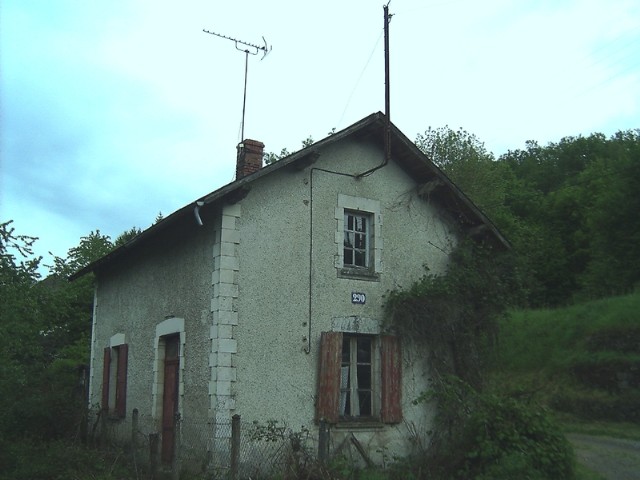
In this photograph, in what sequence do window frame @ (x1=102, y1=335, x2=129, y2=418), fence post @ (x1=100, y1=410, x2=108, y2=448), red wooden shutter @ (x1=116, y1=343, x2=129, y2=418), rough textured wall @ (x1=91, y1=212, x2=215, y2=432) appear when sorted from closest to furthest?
1. rough textured wall @ (x1=91, y1=212, x2=215, y2=432)
2. fence post @ (x1=100, y1=410, x2=108, y2=448)
3. red wooden shutter @ (x1=116, y1=343, x2=129, y2=418)
4. window frame @ (x1=102, y1=335, x2=129, y2=418)

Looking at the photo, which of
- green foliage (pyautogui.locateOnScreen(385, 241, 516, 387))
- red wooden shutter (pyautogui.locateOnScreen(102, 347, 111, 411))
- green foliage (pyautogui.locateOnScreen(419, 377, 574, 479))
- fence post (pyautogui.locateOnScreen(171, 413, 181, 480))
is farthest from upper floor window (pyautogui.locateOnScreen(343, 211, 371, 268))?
red wooden shutter (pyautogui.locateOnScreen(102, 347, 111, 411))

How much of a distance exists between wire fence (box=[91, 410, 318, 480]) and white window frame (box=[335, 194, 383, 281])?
2.66 meters

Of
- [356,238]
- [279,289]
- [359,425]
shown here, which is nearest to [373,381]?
[359,425]

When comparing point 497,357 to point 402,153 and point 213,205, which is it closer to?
point 402,153

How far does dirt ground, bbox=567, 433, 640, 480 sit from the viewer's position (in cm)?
962

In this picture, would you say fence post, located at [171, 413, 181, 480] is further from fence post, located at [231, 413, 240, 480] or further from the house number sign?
the house number sign

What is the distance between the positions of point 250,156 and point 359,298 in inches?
130

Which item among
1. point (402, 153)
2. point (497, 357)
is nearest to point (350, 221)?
point (402, 153)

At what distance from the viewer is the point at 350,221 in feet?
36.3

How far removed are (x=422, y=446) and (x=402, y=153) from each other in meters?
4.97

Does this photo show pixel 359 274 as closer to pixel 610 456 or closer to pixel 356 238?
pixel 356 238

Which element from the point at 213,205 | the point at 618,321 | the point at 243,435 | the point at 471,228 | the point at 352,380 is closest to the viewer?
the point at 243,435

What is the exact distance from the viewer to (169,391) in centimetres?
1090

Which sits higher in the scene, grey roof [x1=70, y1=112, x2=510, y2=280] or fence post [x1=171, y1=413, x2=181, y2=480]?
grey roof [x1=70, y1=112, x2=510, y2=280]
